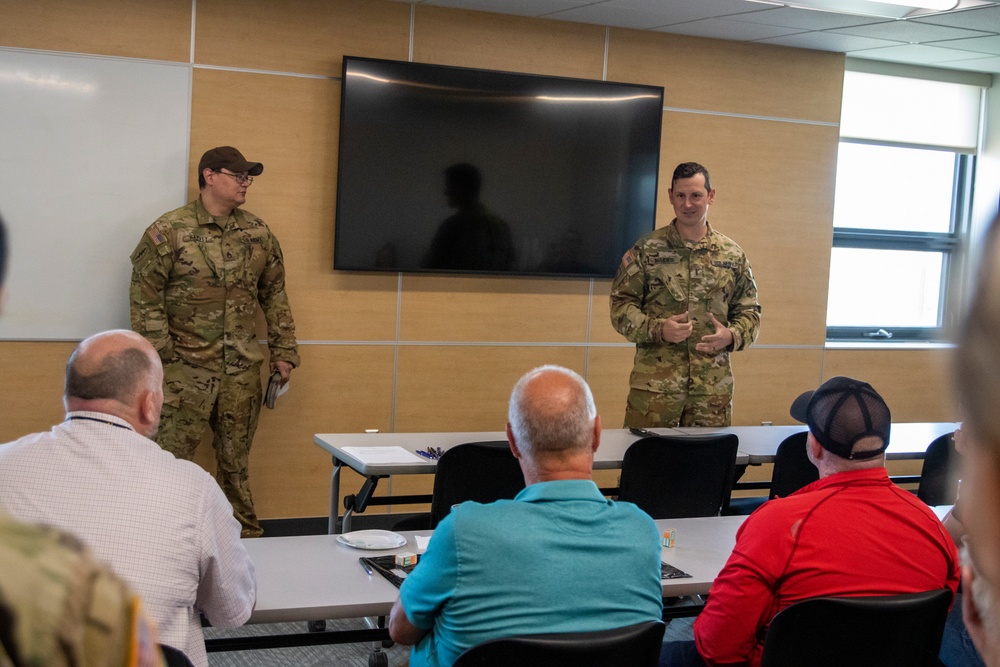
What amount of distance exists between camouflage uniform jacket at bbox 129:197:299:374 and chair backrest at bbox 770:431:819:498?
2565mm

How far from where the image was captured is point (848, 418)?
2.42 meters

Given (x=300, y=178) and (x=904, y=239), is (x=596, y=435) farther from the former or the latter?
(x=904, y=239)

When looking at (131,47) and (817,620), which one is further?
(131,47)

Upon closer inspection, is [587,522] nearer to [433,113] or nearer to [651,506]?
[651,506]

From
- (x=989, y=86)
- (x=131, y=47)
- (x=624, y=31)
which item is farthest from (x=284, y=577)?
(x=989, y=86)

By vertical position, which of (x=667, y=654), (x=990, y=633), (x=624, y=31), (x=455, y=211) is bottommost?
(x=667, y=654)

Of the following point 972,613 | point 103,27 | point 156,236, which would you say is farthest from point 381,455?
point 972,613

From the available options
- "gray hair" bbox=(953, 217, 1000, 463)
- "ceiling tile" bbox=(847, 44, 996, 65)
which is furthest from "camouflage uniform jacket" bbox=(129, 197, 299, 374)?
"gray hair" bbox=(953, 217, 1000, 463)

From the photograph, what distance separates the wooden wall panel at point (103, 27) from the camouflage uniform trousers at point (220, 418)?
5.16 feet

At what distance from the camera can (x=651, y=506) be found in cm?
374

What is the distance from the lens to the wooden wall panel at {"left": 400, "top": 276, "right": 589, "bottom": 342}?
5727 millimetres

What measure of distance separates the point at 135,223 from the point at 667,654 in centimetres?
358

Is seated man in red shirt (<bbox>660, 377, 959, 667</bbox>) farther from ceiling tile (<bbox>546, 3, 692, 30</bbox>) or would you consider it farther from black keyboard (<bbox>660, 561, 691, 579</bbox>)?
ceiling tile (<bbox>546, 3, 692, 30</bbox>)

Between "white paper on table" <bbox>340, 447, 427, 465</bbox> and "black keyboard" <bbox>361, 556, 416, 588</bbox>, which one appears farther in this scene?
"white paper on table" <bbox>340, 447, 427, 465</bbox>
